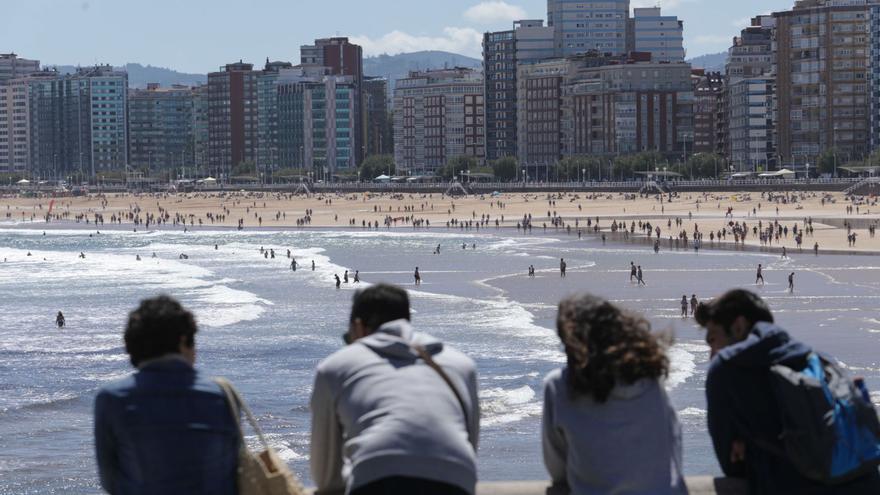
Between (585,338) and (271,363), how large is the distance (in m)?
27.5

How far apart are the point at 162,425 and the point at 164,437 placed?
39 millimetres

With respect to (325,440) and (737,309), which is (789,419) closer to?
(737,309)

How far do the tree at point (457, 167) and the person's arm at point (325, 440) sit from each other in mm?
187384

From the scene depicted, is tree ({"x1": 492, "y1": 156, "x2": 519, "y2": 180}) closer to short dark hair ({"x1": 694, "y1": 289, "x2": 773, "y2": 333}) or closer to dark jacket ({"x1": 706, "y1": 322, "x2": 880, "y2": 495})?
short dark hair ({"x1": 694, "y1": 289, "x2": 773, "y2": 333})

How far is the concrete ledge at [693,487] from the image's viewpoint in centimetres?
535

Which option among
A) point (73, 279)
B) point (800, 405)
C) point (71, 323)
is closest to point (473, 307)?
point (71, 323)

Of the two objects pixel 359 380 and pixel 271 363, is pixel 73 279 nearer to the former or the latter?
pixel 271 363

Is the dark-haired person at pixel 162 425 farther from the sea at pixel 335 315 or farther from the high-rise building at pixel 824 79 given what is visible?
the high-rise building at pixel 824 79

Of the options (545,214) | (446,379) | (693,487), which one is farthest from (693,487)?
(545,214)

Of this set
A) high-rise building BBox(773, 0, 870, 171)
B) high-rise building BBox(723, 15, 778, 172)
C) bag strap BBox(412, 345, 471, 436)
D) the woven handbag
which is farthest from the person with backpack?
high-rise building BBox(723, 15, 778, 172)

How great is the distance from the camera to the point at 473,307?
44812 millimetres

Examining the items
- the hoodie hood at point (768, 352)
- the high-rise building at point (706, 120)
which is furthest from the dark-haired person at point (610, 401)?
the high-rise building at point (706, 120)

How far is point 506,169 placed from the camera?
616 feet

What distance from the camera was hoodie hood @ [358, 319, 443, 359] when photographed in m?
4.91
